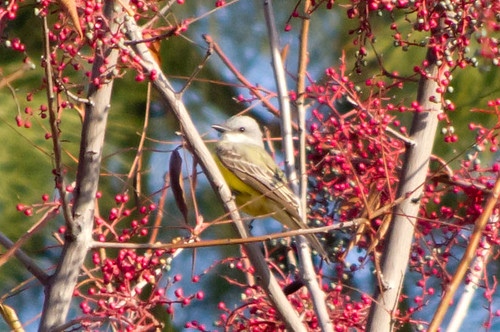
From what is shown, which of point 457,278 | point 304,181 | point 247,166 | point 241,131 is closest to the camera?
point 457,278

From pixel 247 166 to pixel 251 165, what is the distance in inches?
0.5

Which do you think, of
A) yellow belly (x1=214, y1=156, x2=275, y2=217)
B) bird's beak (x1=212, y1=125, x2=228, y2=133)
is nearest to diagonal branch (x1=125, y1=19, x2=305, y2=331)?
yellow belly (x1=214, y1=156, x2=275, y2=217)

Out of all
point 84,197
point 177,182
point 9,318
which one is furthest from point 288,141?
point 9,318

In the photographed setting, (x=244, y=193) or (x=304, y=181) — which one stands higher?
(x=244, y=193)

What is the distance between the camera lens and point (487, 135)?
1563mm

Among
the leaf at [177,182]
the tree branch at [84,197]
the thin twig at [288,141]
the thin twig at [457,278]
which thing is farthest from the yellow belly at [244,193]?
the thin twig at [457,278]

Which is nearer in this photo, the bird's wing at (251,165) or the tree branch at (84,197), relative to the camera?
the tree branch at (84,197)

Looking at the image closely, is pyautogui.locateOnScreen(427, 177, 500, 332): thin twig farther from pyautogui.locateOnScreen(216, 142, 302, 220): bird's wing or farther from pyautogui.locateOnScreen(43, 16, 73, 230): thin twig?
pyautogui.locateOnScreen(216, 142, 302, 220): bird's wing

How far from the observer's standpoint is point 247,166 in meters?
2.51

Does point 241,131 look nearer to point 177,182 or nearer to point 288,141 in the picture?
point 288,141

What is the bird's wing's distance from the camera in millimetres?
2420

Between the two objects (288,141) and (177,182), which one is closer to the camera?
(177,182)

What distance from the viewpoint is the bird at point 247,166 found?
2406 millimetres

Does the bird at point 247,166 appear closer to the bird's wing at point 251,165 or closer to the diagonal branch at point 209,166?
the bird's wing at point 251,165
